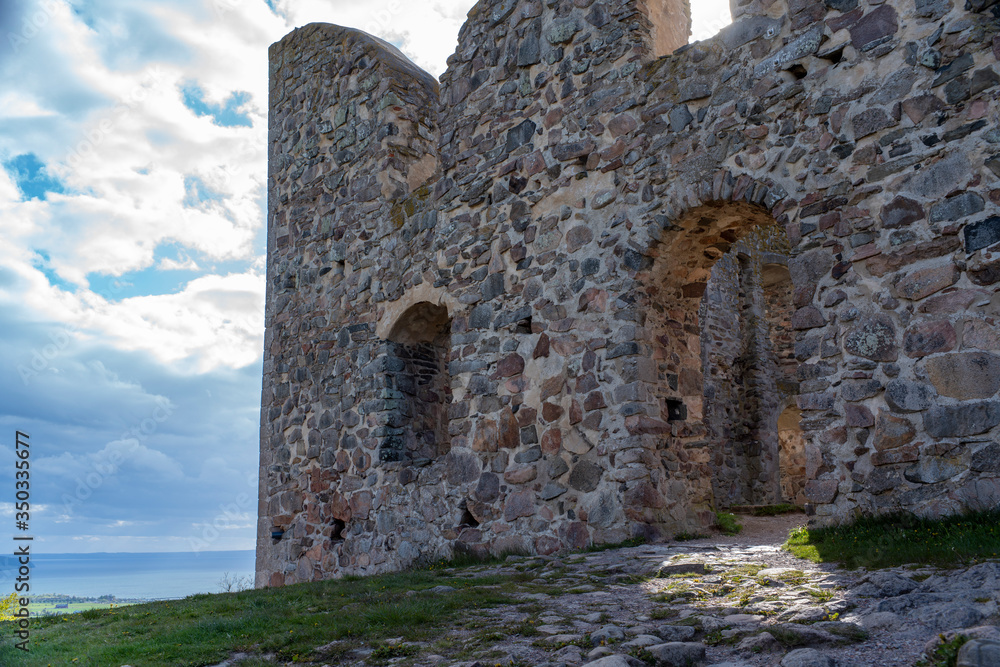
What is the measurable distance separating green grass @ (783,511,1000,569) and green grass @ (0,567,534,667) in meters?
1.86

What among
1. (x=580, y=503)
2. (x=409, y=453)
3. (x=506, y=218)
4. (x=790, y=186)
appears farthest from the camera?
(x=409, y=453)

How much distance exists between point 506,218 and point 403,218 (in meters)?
1.68

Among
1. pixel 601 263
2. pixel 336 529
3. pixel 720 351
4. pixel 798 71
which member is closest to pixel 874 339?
pixel 798 71

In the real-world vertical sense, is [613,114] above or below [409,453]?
above

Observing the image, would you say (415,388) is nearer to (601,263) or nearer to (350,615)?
(601,263)

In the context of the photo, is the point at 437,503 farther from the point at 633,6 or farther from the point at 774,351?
the point at 774,351

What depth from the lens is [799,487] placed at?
45.4 ft

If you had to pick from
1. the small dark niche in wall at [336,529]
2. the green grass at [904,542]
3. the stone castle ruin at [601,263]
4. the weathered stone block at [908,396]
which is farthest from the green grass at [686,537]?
the small dark niche in wall at [336,529]

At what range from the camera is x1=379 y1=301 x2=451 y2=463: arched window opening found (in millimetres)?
8562

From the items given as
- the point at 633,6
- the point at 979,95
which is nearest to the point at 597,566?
the point at 979,95

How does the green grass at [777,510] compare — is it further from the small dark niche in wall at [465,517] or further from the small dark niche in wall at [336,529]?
the small dark niche in wall at [336,529]

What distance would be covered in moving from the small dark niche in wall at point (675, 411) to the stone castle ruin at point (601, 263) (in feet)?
→ 0.09

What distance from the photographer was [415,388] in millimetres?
8977

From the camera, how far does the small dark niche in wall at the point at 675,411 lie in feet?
21.7
